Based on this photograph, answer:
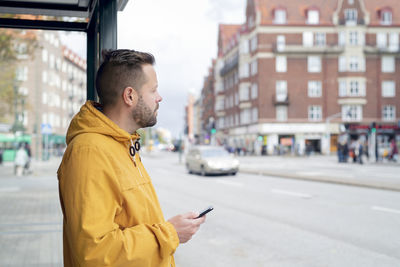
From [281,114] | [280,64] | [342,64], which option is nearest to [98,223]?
[281,114]

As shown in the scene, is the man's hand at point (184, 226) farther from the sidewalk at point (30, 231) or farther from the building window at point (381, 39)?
the building window at point (381, 39)

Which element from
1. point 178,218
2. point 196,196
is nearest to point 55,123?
point 196,196

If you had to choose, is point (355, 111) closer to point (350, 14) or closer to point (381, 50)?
point (381, 50)

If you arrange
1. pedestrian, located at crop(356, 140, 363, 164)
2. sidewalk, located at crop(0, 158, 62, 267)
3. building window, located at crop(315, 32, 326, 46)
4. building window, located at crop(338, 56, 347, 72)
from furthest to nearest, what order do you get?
building window, located at crop(315, 32, 326, 46), building window, located at crop(338, 56, 347, 72), pedestrian, located at crop(356, 140, 363, 164), sidewalk, located at crop(0, 158, 62, 267)

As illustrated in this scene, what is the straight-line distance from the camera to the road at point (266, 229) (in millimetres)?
5879

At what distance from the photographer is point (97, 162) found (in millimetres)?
1787

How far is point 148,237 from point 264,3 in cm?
6070

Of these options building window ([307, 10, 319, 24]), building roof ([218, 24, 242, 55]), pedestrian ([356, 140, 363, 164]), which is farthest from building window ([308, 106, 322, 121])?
pedestrian ([356, 140, 363, 164])

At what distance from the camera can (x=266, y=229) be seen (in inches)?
313

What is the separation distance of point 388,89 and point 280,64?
1471 centimetres

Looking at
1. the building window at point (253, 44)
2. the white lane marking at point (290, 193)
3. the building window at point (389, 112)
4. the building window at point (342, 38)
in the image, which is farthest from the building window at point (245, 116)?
the white lane marking at point (290, 193)

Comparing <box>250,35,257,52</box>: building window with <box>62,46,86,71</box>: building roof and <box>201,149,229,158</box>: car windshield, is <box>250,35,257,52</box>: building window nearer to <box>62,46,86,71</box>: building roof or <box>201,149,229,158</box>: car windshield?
<box>62,46,86,71</box>: building roof

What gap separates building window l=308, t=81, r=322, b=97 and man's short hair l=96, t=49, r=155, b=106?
189 feet

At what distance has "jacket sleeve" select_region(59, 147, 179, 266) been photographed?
5.58 ft
